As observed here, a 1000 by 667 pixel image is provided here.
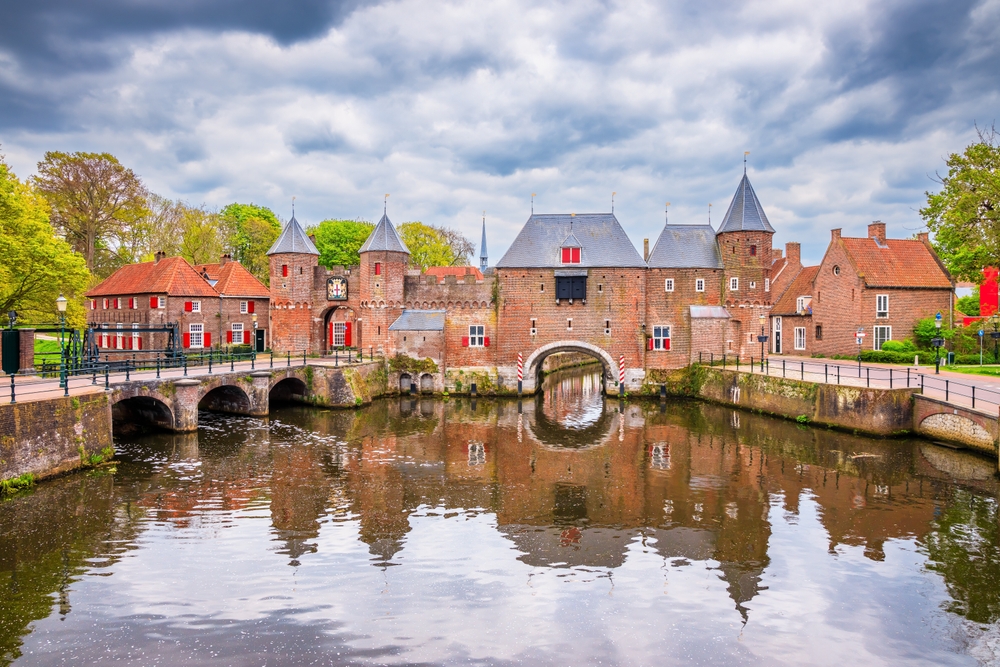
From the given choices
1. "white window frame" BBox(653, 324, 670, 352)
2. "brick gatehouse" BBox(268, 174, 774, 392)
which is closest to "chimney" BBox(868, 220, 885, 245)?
"brick gatehouse" BBox(268, 174, 774, 392)

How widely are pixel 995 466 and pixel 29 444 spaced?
24802 millimetres

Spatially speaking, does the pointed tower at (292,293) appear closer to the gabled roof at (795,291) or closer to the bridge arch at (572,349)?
the bridge arch at (572,349)

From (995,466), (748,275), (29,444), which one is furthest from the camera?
(748,275)

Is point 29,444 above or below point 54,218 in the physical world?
below

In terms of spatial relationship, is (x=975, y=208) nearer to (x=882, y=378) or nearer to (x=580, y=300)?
(x=882, y=378)

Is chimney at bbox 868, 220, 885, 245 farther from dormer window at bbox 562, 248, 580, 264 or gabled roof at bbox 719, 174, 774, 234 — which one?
dormer window at bbox 562, 248, 580, 264

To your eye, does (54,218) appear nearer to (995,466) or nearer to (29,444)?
(29,444)

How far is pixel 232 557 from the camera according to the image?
1117cm

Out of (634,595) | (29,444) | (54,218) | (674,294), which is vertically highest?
(54,218)

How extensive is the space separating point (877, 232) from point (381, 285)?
29.4 m

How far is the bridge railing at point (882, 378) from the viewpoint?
1911 cm

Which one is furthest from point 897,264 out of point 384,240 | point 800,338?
point 384,240

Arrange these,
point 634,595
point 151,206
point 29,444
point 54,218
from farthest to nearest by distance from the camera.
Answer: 1. point 151,206
2. point 54,218
3. point 29,444
4. point 634,595

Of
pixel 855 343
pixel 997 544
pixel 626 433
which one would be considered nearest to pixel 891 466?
pixel 997 544
